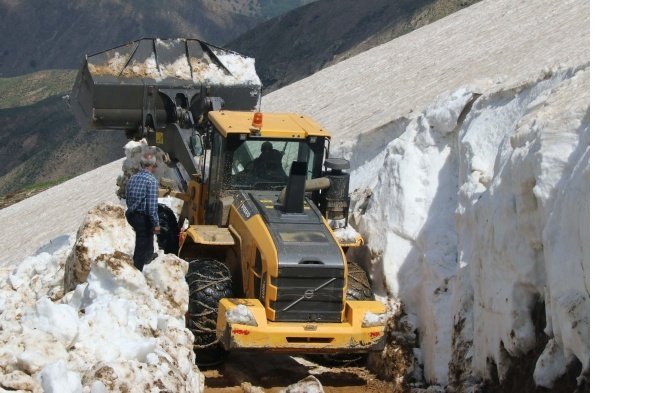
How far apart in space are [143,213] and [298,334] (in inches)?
75.8

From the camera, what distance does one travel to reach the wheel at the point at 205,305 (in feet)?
37.3

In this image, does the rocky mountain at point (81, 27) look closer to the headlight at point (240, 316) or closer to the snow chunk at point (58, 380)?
the headlight at point (240, 316)

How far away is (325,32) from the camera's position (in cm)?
6319

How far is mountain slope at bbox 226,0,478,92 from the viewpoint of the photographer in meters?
55.3

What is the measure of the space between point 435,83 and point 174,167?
5170 millimetres

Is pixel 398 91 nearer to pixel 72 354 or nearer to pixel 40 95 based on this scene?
pixel 72 354

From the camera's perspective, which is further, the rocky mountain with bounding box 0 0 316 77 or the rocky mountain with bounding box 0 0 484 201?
the rocky mountain with bounding box 0 0 316 77

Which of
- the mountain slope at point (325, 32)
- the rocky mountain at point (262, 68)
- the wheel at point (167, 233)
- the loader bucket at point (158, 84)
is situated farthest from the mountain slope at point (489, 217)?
the mountain slope at point (325, 32)

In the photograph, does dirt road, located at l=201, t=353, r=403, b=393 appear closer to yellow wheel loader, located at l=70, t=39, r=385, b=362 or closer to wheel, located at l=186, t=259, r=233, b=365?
wheel, located at l=186, t=259, r=233, b=365

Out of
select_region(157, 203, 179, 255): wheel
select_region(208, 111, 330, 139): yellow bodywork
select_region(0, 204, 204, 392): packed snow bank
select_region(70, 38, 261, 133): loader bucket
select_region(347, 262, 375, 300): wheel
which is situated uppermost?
select_region(70, 38, 261, 133): loader bucket

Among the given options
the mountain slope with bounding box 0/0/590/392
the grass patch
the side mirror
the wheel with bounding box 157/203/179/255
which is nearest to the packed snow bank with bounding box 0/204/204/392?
the wheel with bounding box 157/203/179/255

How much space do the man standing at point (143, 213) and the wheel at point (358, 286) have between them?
1.88 metres

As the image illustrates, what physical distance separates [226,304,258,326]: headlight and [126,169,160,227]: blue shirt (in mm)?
1296

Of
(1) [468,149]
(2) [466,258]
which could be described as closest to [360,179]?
(1) [468,149]
